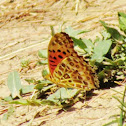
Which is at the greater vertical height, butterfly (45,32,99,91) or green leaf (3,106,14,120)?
butterfly (45,32,99,91)

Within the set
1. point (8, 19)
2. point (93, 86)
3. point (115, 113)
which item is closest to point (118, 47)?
point (93, 86)

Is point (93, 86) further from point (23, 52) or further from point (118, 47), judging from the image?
point (23, 52)

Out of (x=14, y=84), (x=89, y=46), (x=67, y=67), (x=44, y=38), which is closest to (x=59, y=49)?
(x=67, y=67)

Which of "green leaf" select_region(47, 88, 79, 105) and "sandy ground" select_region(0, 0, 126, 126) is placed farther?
"green leaf" select_region(47, 88, 79, 105)

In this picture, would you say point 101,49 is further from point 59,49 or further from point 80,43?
point 59,49

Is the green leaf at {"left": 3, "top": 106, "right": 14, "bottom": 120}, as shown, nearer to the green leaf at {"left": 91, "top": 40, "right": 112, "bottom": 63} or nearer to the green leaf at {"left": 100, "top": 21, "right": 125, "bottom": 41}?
the green leaf at {"left": 91, "top": 40, "right": 112, "bottom": 63}

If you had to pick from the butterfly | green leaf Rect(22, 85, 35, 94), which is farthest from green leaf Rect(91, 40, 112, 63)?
green leaf Rect(22, 85, 35, 94)
